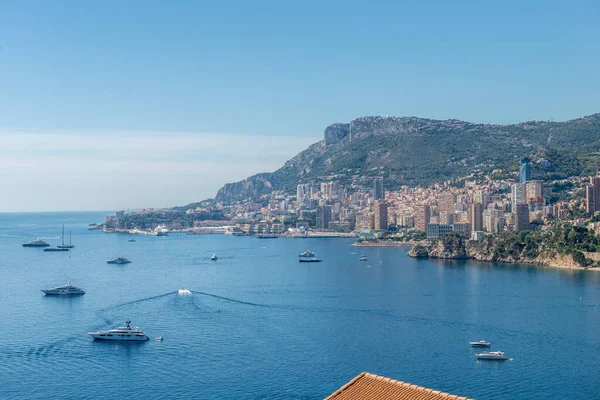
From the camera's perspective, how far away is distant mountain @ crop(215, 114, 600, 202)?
323ft

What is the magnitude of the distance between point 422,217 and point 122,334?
4941 cm

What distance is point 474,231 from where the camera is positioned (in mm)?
57625

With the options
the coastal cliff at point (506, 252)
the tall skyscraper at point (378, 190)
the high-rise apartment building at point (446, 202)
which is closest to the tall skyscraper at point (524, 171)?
the high-rise apartment building at point (446, 202)

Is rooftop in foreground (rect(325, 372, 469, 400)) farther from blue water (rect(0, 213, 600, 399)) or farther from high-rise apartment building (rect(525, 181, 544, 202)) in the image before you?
high-rise apartment building (rect(525, 181, 544, 202))

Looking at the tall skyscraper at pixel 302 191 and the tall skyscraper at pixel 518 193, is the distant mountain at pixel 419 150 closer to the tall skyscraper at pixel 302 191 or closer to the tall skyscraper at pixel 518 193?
the tall skyscraper at pixel 302 191

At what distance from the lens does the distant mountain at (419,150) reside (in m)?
98.3

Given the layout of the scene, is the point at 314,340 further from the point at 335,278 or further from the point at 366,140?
the point at 366,140

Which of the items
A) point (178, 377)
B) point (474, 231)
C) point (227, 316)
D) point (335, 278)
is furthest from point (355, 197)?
point (178, 377)

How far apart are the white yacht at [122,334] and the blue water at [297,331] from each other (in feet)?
1.33

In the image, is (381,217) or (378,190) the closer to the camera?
(381,217)

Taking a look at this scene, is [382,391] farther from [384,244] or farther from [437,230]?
[384,244]

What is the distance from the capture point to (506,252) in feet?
154

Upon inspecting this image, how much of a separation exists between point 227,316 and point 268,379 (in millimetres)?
8480

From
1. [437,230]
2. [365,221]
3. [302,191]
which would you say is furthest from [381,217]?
[302,191]
